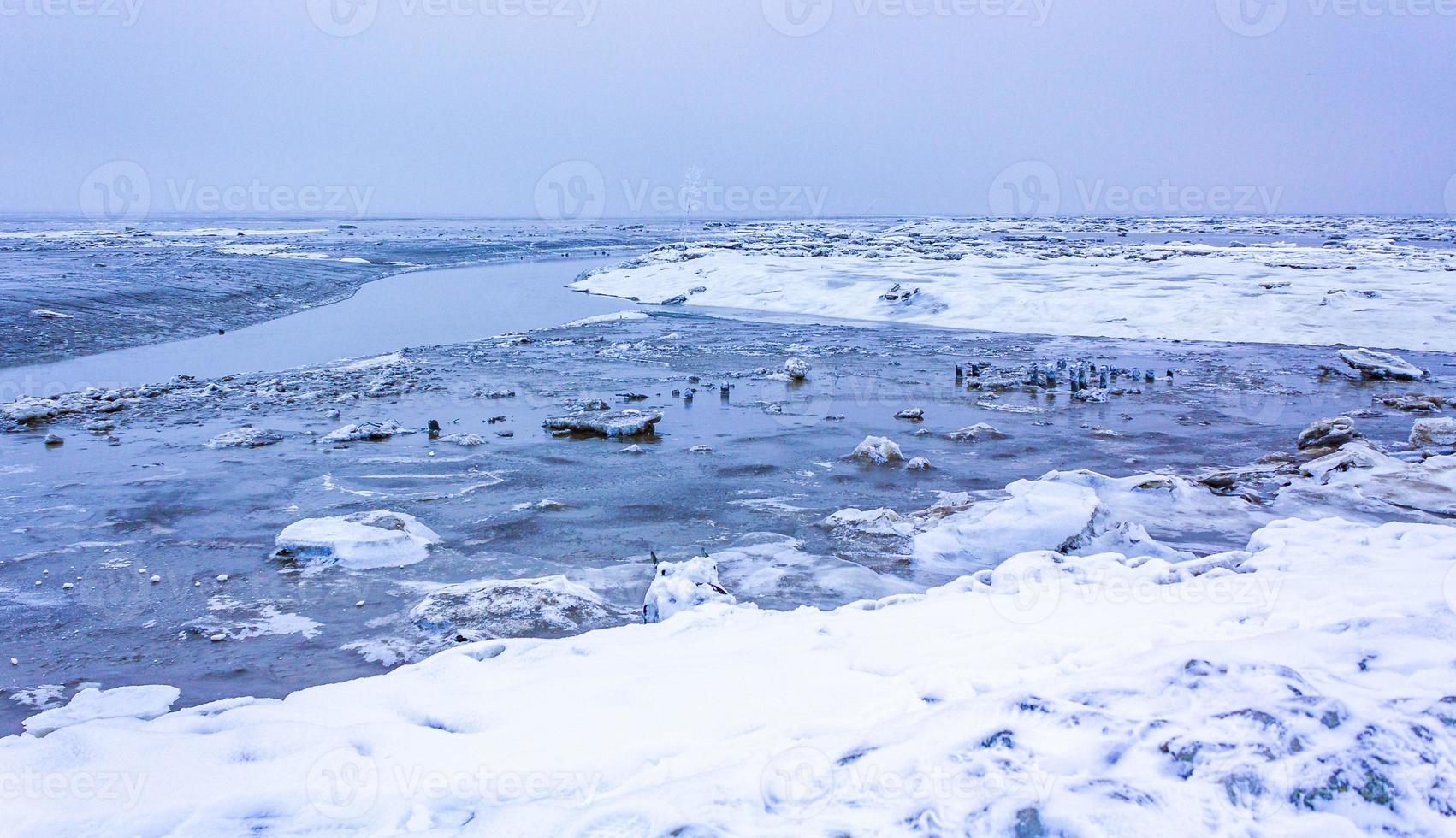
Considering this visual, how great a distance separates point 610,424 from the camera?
9.84m

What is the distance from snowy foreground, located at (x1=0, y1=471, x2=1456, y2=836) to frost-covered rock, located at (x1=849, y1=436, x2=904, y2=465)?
3.79 meters

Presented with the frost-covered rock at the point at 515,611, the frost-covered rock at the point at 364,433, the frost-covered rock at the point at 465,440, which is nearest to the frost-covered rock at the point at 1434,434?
the frost-covered rock at the point at 515,611

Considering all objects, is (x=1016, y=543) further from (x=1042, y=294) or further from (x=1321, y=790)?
(x=1042, y=294)

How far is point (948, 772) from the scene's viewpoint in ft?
9.23

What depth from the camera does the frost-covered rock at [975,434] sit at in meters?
9.55

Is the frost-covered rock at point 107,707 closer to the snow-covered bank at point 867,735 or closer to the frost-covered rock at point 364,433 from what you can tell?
the snow-covered bank at point 867,735

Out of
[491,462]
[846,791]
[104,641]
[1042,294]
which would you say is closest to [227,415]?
[491,462]

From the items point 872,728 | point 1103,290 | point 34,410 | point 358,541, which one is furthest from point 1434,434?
point 34,410

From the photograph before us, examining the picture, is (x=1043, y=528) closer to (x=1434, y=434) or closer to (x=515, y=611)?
(x=515, y=611)

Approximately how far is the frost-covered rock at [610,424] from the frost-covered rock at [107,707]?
5.80 m

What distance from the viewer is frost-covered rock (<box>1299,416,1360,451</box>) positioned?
8.87 m

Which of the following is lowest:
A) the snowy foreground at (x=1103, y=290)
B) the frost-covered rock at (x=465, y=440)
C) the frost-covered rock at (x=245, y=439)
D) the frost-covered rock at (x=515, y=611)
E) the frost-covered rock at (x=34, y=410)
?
the frost-covered rock at (x=515, y=611)

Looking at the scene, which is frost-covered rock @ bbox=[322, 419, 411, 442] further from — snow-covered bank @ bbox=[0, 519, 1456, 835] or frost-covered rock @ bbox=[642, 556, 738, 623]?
snow-covered bank @ bbox=[0, 519, 1456, 835]

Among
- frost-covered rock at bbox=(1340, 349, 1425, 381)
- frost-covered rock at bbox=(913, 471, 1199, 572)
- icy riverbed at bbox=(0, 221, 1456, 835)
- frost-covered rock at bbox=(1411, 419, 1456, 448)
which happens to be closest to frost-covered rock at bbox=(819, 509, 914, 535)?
icy riverbed at bbox=(0, 221, 1456, 835)
